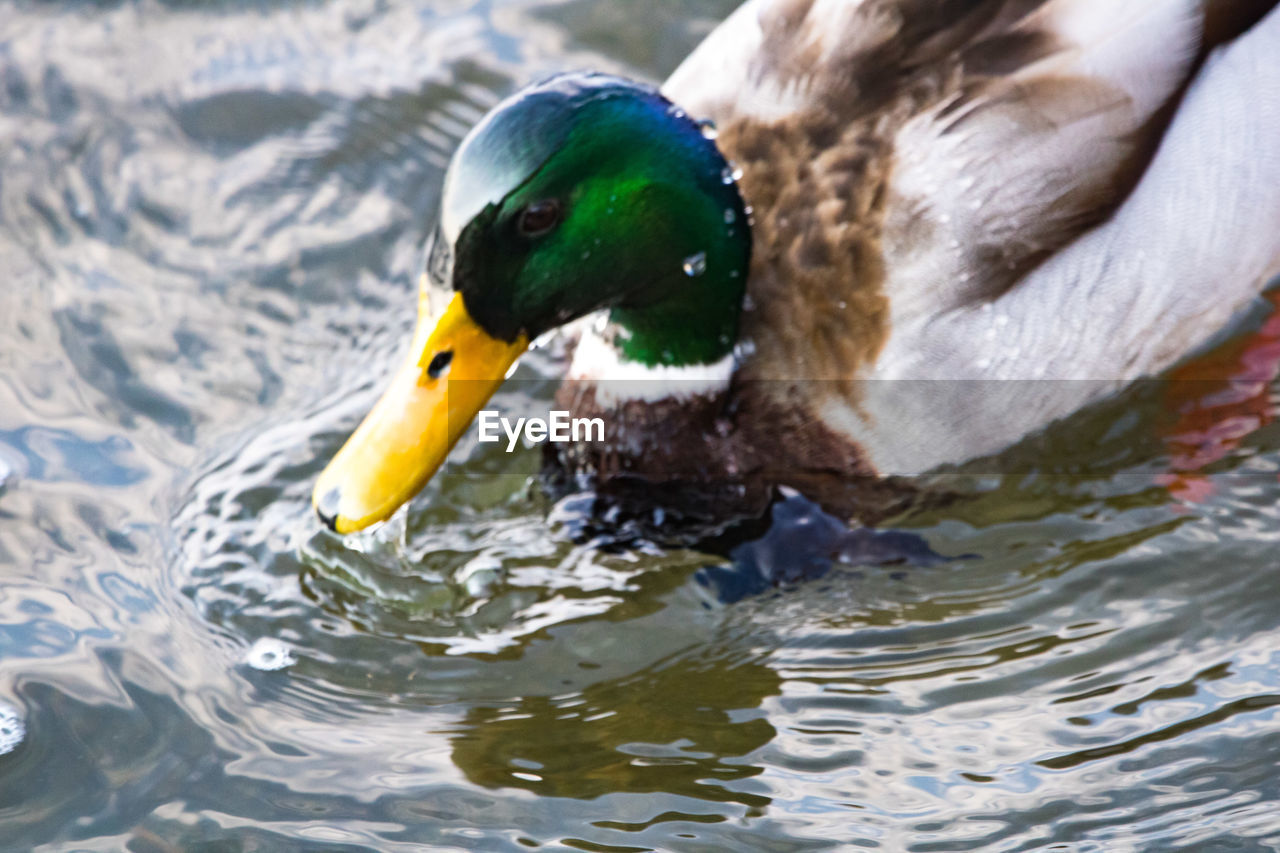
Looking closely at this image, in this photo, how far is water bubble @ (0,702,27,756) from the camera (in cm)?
318

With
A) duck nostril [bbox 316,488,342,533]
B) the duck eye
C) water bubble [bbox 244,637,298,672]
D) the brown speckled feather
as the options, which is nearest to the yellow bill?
duck nostril [bbox 316,488,342,533]

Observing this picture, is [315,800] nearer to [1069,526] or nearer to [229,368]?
[229,368]

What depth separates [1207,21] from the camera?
12.1ft

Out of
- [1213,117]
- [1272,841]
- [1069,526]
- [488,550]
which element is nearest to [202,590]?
[488,550]

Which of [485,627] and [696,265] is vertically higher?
[696,265]

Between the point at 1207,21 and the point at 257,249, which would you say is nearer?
the point at 1207,21

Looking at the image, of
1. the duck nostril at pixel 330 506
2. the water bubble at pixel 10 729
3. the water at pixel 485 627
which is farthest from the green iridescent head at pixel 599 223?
the water bubble at pixel 10 729

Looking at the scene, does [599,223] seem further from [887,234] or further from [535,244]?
[887,234]

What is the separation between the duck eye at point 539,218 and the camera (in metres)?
3.06

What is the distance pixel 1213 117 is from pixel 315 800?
102 inches

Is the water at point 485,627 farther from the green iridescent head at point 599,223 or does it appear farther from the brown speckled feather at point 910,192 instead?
the green iridescent head at point 599,223

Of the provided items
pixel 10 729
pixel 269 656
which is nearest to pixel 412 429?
pixel 269 656

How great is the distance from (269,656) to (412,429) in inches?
27.0

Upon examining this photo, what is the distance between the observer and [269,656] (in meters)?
3.40
